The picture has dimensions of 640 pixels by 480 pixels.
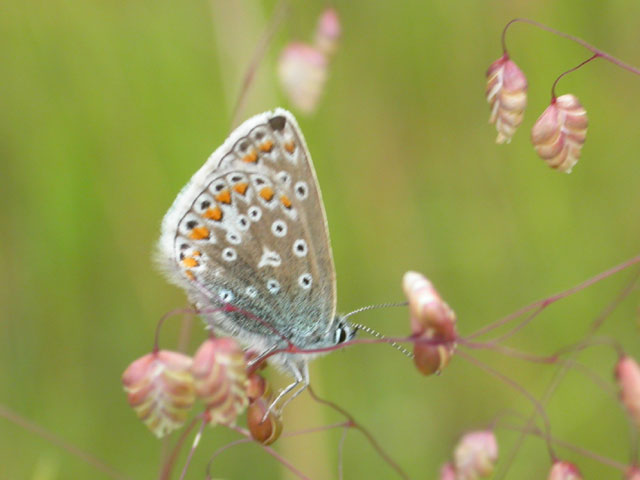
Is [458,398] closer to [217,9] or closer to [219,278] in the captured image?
[219,278]

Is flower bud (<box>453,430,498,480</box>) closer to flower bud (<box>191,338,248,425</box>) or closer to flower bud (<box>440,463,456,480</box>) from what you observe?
flower bud (<box>440,463,456,480</box>)

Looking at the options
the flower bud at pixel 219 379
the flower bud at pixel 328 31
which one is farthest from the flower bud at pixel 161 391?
the flower bud at pixel 328 31

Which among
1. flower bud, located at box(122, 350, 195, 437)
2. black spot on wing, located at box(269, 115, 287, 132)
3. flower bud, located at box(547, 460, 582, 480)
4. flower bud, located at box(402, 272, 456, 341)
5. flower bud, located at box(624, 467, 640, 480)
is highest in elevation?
black spot on wing, located at box(269, 115, 287, 132)

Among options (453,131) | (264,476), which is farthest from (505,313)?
(264,476)

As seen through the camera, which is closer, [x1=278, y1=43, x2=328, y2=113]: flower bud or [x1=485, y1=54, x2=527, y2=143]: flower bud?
[x1=485, y1=54, x2=527, y2=143]: flower bud

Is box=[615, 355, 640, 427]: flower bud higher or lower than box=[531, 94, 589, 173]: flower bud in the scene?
lower

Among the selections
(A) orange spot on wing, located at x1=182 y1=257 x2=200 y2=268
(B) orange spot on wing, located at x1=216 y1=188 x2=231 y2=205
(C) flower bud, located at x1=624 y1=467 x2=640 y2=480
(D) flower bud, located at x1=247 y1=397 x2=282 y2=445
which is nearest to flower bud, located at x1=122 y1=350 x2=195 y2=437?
(D) flower bud, located at x1=247 y1=397 x2=282 y2=445

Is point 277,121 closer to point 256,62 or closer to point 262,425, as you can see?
point 256,62
